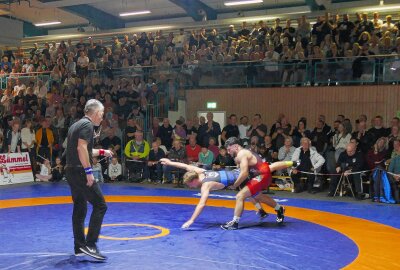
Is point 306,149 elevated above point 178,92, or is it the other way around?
point 178,92

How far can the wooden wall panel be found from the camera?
1436 centimetres

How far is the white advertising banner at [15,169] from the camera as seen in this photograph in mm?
13727

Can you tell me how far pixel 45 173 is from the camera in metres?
14.6

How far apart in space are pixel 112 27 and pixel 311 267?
73.7ft

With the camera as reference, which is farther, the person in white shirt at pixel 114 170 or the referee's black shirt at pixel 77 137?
the person in white shirt at pixel 114 170

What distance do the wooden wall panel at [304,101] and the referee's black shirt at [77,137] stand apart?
10737 mm

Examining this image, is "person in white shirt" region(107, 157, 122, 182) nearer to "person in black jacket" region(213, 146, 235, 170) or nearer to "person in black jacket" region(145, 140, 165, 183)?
"person in black jacket" region(145, 140, 165, 183)

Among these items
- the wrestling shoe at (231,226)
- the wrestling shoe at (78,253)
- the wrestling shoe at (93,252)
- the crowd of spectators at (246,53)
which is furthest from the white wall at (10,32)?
the wrestling shoe at (93,252)

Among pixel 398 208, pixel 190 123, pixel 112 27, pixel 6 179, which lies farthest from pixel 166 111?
pixel 112 27

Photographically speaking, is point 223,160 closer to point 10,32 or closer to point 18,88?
point 18,88

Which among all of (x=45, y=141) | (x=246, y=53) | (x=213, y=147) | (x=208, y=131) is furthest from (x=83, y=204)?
(x=246, y=53)

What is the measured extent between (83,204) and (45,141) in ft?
32.6

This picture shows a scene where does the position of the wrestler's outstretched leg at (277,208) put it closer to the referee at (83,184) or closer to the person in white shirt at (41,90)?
the referee at (83,184)

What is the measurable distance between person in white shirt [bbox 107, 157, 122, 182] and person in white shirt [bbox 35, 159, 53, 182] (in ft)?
6.03
